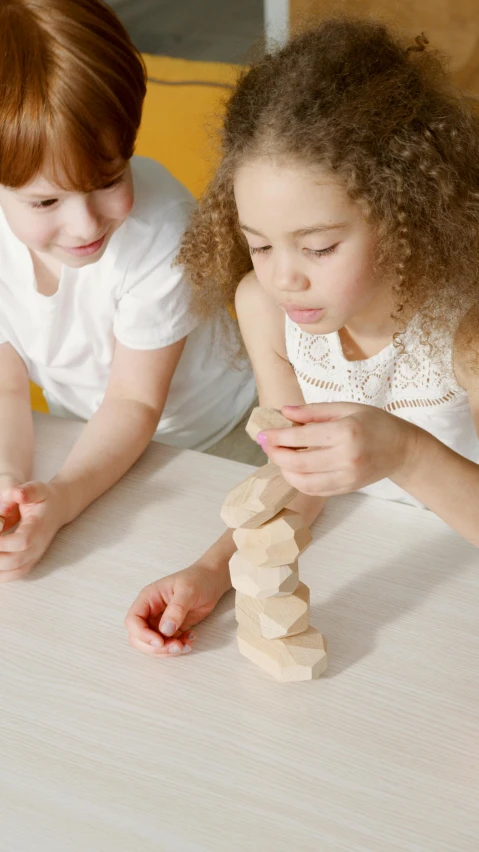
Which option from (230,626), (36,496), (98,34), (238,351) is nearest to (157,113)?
(238,351)

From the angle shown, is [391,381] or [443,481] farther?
[391,381]

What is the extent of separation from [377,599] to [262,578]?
151 mm

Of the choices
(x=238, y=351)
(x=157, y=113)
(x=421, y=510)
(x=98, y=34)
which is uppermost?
(x=98, y=34)

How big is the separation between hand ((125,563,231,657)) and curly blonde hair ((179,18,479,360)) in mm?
328

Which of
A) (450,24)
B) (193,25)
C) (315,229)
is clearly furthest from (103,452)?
(193,25)

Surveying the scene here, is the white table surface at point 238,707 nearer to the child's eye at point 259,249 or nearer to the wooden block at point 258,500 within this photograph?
the wooden block at point 258,500

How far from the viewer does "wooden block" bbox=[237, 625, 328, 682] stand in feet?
2.45

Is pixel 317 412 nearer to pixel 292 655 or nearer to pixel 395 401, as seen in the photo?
pixel 292 655

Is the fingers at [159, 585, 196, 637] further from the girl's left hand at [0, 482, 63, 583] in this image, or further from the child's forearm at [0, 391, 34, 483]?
the child's forearm at [0, 391, 34, 483]

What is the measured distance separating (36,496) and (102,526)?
0.07 meters

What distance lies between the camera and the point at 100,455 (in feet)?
3.21

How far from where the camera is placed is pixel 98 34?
3.08 ft

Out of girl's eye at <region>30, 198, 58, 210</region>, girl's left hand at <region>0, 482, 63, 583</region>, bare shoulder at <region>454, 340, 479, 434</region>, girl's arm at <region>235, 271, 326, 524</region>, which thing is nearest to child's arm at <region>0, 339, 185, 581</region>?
girl's left hand at <region>0, 482, 63, 583</region>

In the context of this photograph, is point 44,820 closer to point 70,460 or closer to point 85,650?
point 85,650
